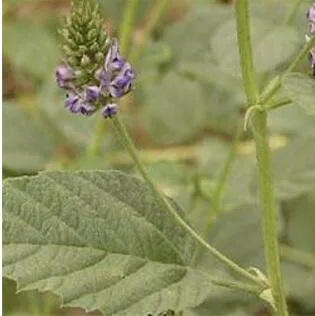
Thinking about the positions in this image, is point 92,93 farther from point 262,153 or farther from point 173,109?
point 173,109

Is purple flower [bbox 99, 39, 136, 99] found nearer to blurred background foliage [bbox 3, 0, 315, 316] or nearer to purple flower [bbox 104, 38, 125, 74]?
purple flower [bbox 104, 38, 125, 74]

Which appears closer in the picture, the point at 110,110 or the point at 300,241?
the point at 110,110

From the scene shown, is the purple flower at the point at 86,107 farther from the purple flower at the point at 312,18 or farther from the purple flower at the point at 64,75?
the purple flower at the point at 312,18

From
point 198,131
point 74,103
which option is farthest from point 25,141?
point 74,103

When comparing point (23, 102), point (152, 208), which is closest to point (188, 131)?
point (23, 102)

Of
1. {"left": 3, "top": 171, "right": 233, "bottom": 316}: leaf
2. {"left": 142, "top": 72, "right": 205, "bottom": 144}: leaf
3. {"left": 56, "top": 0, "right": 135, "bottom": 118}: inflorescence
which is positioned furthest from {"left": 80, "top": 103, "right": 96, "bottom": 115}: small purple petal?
{"left": 142, "top": 72, "right": 205, "bottom": 144}: leaf

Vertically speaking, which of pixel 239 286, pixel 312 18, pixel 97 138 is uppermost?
pixel 97 138

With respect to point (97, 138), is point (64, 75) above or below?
below
